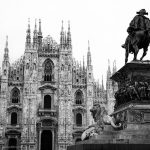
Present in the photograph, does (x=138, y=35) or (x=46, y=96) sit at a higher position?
(x=46, y=96)

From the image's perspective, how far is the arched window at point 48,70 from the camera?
48.8 meters

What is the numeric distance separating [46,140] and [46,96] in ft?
20.4

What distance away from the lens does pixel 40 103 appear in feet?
157

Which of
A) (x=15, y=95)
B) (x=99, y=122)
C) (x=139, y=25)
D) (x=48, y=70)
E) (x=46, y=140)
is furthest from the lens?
(x=48, y=70)

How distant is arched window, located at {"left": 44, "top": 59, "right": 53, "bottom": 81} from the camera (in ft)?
160

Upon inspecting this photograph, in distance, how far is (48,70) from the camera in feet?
161

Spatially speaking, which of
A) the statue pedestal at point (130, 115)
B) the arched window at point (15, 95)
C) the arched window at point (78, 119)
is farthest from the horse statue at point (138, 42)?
the arched window at point (15, 95)

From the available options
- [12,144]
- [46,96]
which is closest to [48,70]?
→ [46,96]

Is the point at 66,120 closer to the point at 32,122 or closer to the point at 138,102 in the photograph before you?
the point at 32,122

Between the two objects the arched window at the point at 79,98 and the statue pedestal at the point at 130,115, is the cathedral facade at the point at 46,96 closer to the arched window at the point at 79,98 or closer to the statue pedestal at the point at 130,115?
the arched window at the point at 79,98

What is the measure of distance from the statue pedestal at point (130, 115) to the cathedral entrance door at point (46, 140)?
37.1 m

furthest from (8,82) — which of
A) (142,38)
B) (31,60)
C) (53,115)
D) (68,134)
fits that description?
(142,38)

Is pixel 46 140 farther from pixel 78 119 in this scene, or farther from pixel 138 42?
pixel 138 42

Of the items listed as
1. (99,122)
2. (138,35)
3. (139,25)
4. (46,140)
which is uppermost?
(139,25)
